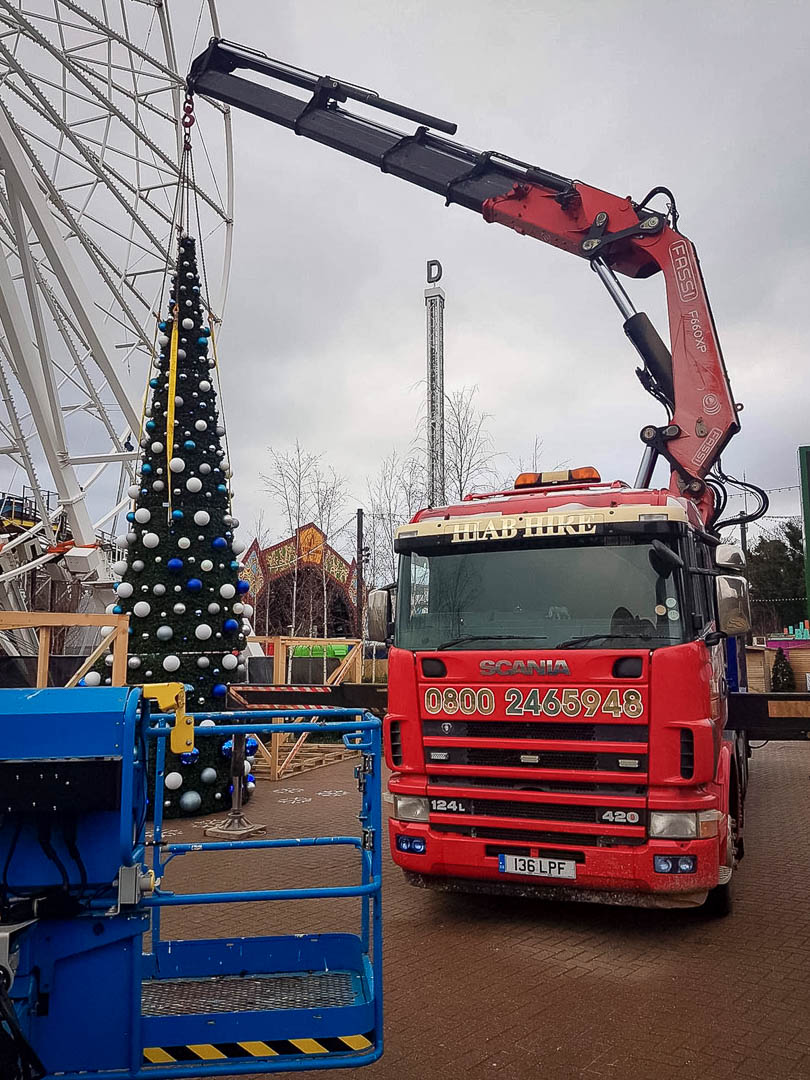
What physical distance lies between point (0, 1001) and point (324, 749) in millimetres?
14041

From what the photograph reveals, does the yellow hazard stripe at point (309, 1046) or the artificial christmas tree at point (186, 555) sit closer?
the yellow hazard stripe at point (309, 1046)

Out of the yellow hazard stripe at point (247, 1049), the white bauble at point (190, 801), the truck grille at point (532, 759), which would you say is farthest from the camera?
the white bauble at point (190, 801)

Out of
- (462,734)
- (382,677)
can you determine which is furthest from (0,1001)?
(382,677)

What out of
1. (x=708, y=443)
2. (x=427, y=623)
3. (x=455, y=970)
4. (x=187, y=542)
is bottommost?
(x=455, y=970)

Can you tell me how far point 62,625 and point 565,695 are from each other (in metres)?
5.10

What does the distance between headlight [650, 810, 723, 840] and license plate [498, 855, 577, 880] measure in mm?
616

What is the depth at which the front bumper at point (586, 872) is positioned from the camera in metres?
5.29

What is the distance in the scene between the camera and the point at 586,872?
5.47 m

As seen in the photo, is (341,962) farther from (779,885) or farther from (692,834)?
(779,885)

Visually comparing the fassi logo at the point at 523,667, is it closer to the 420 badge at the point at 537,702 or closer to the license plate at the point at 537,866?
the 420 badge at the point at 537,702

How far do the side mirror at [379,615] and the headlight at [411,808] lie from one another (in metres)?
1.22

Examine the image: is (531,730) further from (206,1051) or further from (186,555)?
(186,555)

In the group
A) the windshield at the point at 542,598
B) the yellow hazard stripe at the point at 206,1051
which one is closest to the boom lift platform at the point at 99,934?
the yellow hazard stripe at the point at 206,1051

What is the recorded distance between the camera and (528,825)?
5637 millimetres
